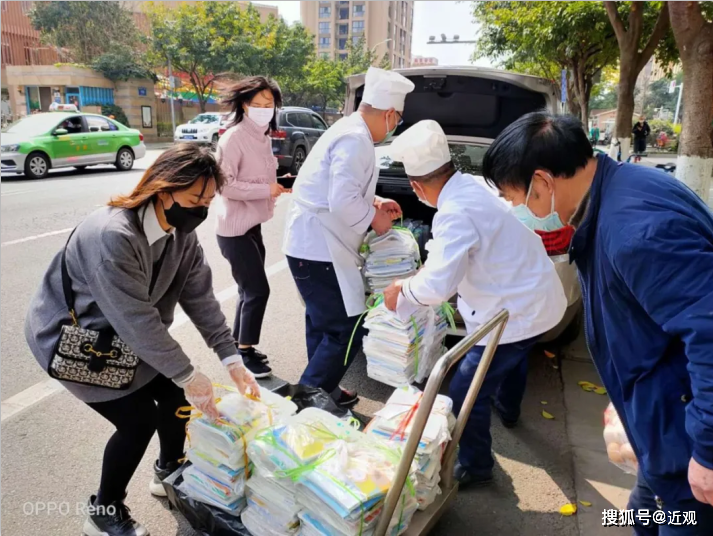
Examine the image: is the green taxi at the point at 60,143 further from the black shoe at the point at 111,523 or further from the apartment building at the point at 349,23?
the apartment building at the point at 349,23

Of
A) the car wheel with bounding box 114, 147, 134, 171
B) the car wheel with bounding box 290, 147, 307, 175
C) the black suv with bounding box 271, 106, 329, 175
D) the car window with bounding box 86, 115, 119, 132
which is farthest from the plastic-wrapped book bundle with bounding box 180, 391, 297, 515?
the car wheel with bounding box 114, 147, 134, 171

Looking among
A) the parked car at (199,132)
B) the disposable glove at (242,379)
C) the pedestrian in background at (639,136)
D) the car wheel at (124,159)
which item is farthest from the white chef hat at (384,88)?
the pedestrian in background at (639,136)

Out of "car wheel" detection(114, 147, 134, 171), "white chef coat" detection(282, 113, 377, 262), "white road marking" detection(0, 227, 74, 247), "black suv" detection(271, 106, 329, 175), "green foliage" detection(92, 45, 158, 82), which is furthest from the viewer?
"green foliage" detection(92, 45, 158, 82)

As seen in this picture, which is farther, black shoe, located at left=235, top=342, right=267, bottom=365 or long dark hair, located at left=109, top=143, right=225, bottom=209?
black shoe, located at left=235, top=342, right=267, bottom=365

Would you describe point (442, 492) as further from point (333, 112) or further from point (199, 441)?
point (333, 112)

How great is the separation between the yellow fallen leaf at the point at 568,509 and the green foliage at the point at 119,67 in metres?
33.6

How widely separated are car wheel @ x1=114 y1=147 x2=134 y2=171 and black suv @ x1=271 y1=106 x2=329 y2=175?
4421mm

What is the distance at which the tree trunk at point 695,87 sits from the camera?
6.14m

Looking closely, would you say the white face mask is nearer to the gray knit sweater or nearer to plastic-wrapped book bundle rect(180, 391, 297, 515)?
the gray knit sweater

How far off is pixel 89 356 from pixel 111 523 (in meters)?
0.78

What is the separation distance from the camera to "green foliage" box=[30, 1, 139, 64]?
3434 cm

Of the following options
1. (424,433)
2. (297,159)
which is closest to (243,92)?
(424,433)

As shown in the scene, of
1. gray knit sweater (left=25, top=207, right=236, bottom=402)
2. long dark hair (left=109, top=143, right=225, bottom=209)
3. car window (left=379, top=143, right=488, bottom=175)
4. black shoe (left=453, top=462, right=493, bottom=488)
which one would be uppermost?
long dark hair (left=109, top=143, right=225, bottom=209)

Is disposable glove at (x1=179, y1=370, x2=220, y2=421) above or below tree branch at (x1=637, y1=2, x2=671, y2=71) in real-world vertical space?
below
